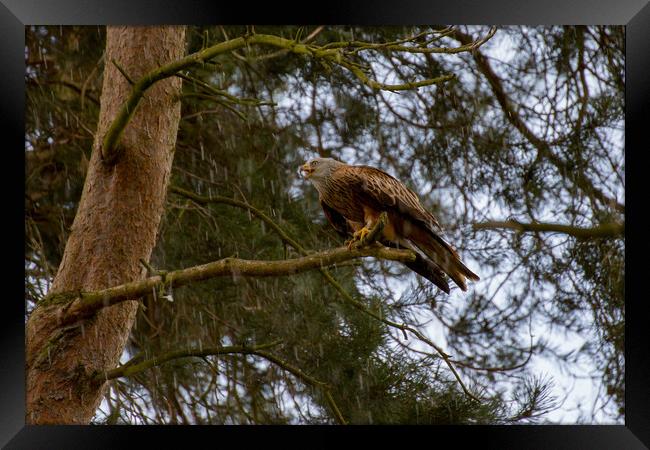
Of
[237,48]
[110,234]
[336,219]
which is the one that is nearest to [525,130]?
[336,219]

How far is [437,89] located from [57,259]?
1.80 meters

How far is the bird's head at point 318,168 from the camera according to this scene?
2840 millimetres

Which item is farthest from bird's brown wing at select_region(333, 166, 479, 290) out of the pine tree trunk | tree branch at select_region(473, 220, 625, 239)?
the pine tree trunk

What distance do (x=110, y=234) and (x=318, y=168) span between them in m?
0.77

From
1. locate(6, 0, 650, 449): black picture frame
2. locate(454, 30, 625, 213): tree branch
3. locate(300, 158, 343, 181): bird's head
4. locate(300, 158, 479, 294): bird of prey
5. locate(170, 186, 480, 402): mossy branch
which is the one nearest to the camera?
locate(6, 0, 650, 449): black picture frame

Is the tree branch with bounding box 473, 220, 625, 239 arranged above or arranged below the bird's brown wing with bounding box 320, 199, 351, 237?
below

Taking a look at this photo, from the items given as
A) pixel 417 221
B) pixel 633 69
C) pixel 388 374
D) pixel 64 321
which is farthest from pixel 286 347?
pixel 633 69

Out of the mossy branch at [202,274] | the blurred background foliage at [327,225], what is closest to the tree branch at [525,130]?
the blurred background foliage at [327,225]

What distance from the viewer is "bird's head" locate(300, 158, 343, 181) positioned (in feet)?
9.32

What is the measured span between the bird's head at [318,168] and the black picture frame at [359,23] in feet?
2.79

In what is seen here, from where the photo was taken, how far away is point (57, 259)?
Answer: 11.8ft

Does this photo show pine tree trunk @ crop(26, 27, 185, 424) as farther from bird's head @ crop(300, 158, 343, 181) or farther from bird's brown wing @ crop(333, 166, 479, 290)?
bird's brown wing @ crop(333, 166, 479, 290)

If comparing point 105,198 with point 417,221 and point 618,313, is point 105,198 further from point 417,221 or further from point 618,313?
point 618,313

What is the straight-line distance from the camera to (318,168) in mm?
2855
